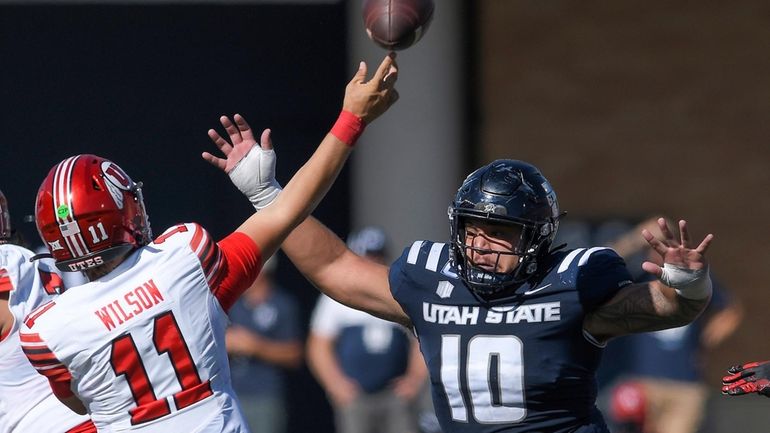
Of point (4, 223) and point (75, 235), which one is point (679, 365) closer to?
point (4, 223)

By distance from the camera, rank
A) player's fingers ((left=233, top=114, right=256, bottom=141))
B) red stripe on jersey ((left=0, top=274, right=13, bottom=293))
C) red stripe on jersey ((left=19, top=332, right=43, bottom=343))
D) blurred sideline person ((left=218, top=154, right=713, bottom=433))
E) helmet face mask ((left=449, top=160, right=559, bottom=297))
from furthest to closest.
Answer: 1. red stripe on jersey ((left=0, top=274, right=13, bottom=293))
2. player's fingers ((left=233, top=114, right=256, bottom=141))
3. helmet face mask ((left=449, top=160, right=559, bottom=297))
4. blurred sideline person ((left=218, top=154, right=713, bottom=433))
5. red stripe on jersey ((left=19, top=332, right=43, bottom=343))

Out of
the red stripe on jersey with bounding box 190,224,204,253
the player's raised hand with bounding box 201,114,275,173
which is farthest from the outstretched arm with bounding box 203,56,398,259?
the player's raised hand with bounding box 201,114,275,173

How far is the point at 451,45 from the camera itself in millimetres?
10711

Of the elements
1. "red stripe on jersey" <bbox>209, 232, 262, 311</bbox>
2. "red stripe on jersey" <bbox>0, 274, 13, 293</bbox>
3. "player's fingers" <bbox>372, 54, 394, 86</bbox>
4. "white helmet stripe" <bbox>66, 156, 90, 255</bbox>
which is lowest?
"red stripe on jersey" <bbox>0, 274, 13, 293</bbox>

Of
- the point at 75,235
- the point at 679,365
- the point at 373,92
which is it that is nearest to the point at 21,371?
the point at 75,235

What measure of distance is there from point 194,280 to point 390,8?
44.8 inches

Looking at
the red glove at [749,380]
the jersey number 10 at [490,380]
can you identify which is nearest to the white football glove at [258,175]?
the jersey number 10 at [490,380]

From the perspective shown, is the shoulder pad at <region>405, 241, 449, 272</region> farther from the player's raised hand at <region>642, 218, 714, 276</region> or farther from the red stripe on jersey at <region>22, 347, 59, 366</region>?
the red stripe on jersey at <region>22, 347, 59, 366</region>

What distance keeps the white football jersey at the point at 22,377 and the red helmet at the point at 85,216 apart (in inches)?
29.9

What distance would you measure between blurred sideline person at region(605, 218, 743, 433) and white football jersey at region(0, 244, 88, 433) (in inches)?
199

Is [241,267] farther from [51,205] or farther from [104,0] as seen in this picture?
[104,0]

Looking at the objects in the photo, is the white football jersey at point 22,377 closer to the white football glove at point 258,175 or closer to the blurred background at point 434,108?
the white football glove at point 258,175

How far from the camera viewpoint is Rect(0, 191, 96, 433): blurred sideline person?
4.47 metres

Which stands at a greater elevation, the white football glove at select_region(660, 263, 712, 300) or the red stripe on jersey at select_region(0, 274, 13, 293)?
the white football glove at select_region(660, 263, 712, 300)
